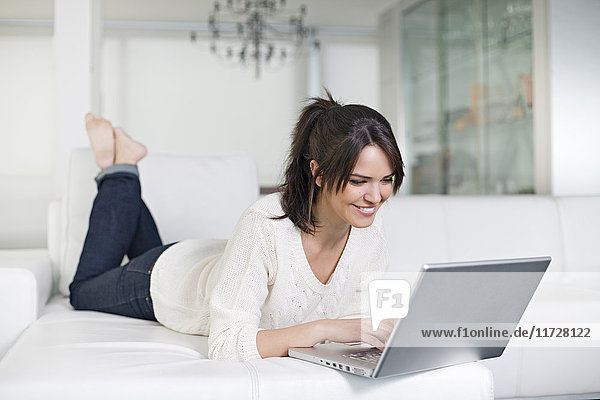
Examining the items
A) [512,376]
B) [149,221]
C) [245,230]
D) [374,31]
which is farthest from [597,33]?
[374,31]

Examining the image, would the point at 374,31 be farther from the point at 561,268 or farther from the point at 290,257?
Answer: the point at 290,257

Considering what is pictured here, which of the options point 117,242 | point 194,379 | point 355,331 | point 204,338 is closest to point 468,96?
point 117,242

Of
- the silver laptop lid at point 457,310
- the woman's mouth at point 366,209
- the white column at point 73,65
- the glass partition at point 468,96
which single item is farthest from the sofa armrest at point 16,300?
the glass partition at point 468,96

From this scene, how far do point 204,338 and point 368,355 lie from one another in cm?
61

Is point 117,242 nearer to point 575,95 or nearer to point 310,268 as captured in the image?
point 310,268

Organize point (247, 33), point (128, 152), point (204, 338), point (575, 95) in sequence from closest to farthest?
point (204, 338) < point (128, 152) < point (575, 95) < point (247, 33)

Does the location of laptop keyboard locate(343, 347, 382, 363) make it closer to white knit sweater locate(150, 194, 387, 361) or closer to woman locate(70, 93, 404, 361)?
woman locate(70, 93, 404, 361)

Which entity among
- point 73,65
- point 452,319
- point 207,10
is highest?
point 207,10

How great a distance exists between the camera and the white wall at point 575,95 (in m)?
3.81

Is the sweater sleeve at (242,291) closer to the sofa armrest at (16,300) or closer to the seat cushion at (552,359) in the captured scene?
the sofa armrest at (16,300)

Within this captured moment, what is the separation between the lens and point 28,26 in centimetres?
428

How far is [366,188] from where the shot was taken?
144 centimetres

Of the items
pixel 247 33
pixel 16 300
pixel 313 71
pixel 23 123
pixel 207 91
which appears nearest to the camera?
pixel 16 300

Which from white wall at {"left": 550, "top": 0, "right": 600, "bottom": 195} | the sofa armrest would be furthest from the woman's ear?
white wall at {"left": 550, "top": 0, "right": 600, "bottom": 195}
